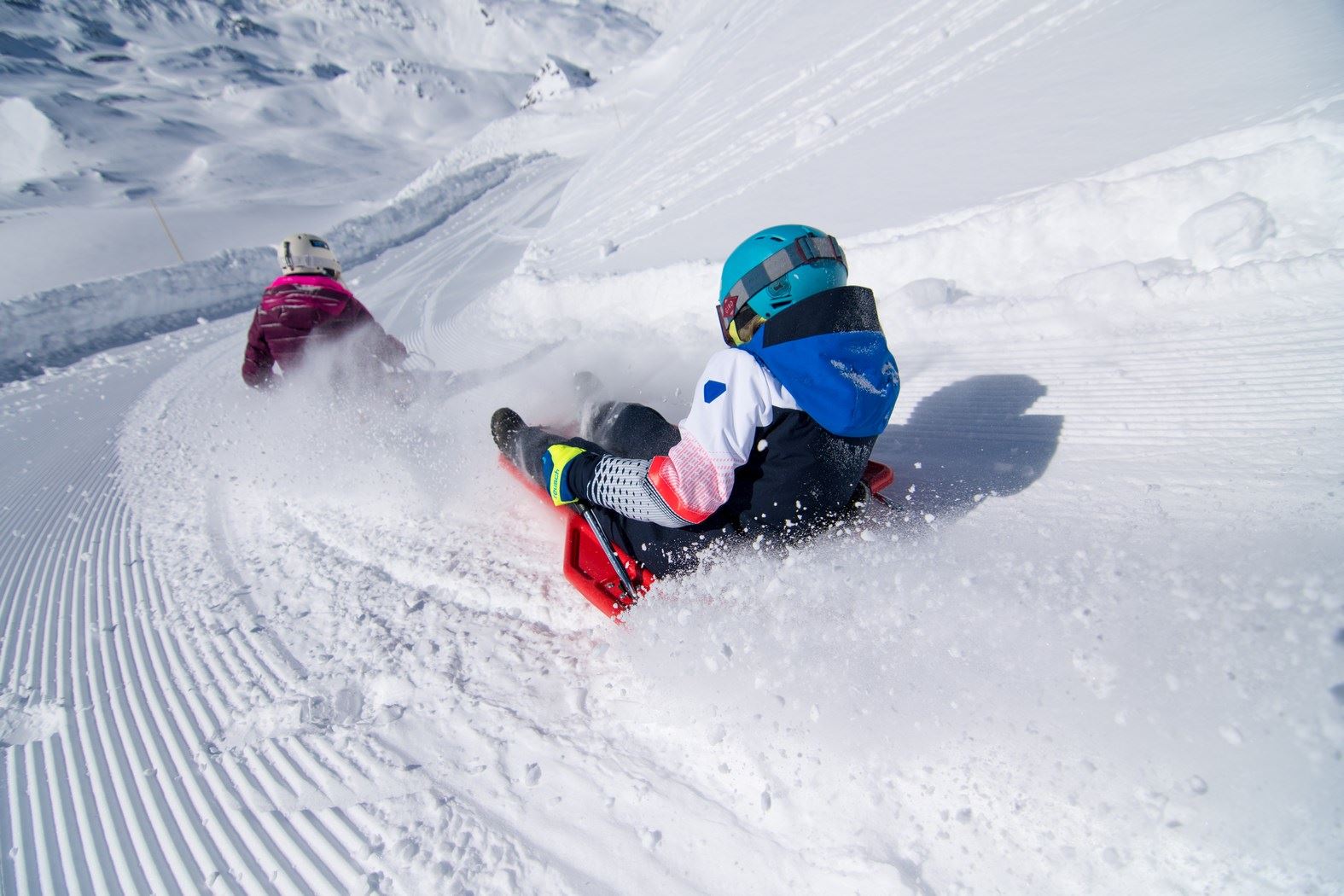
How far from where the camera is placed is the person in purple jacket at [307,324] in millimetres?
4559

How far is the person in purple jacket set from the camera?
179 inches

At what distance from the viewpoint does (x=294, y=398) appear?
185 inches

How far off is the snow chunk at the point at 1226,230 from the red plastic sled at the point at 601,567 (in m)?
2.23

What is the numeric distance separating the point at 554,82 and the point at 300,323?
45.6 meters

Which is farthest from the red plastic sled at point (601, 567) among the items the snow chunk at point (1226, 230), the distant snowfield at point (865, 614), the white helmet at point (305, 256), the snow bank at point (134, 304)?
the snow bank at point (134, 304)

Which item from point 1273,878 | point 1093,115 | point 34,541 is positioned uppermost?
point 1093,115

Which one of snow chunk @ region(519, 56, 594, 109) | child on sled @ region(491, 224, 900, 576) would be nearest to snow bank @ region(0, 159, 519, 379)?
child on sled @ region(491, 224, 900, 576)

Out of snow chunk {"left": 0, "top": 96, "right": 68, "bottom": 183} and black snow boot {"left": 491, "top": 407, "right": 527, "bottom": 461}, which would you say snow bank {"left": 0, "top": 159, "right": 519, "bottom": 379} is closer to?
black snow boot {"left": 491, "top": 407, "right": 527, "bottom": 461}

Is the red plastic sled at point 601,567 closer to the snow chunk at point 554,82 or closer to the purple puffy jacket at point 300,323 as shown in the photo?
the purple puffy jacket at point 300,323

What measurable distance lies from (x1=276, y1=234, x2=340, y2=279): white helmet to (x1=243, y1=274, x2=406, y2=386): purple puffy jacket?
0.08 metres

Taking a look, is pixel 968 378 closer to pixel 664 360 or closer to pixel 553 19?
pixel 664 360

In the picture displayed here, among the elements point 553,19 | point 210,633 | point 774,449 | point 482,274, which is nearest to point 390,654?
point 210,633

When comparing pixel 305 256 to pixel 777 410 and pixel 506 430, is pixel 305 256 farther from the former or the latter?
pixel 777 410

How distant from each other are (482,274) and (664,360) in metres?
5.99
